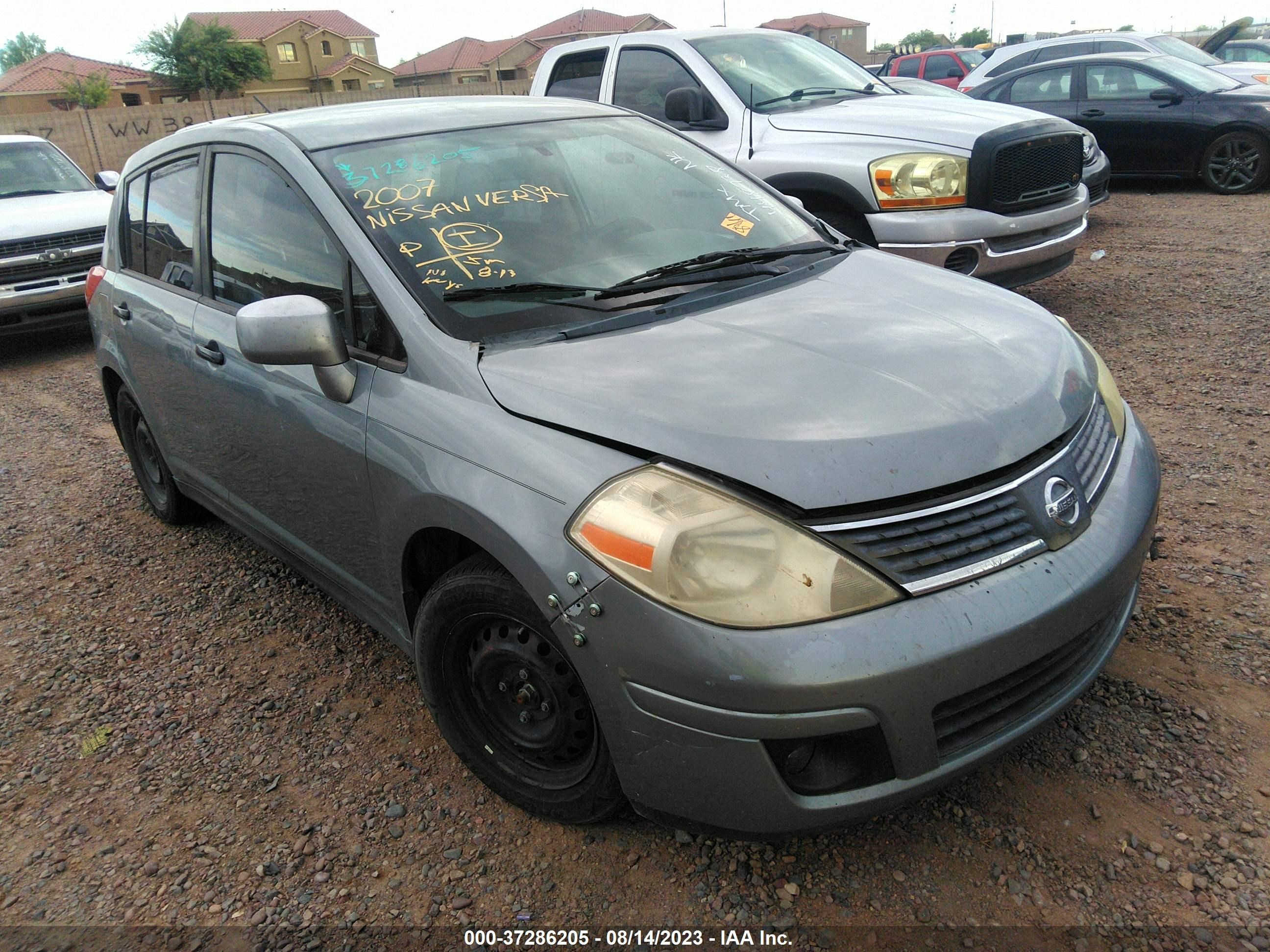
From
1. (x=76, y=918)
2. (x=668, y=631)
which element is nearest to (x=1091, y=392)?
(x=668, y=631)

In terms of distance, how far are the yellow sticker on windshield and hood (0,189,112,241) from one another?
6598 millimetres

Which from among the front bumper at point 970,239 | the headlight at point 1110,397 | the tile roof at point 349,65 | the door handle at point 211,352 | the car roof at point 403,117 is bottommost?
the front bumper at point 970,239

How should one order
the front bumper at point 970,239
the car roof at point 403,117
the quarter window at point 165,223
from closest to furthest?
the car roof at point 403,117
the quarter window at point 165,223
the front bumper at point 970,239

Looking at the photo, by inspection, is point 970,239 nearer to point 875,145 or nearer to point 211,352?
point 875,145

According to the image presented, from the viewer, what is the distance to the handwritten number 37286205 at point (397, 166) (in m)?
2.74

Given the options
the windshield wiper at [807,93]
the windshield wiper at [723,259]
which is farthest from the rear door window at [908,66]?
the windshield wiper at [723,259]

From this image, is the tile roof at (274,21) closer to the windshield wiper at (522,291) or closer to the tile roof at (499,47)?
the tile roof at (499,47)

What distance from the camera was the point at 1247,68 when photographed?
11.8 metres

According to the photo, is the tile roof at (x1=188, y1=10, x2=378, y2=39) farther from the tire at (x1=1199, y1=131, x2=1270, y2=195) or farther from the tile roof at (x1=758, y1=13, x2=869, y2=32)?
the tire at (x1=1199, y1=131, x2=1270, y2=195)

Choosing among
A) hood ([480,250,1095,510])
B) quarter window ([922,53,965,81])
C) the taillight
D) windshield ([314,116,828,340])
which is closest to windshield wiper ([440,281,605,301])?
windshield ([314,116,828,340])

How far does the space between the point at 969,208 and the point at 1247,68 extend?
9207 millimetres

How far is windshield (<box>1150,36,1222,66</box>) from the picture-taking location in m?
12.0

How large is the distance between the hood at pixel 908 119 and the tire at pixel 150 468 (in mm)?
4118

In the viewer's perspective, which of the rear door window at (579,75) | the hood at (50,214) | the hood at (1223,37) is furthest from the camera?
the hood at (1223,37)
